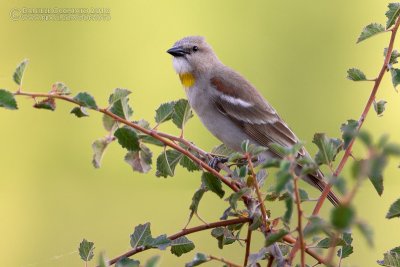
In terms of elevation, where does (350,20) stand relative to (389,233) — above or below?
above

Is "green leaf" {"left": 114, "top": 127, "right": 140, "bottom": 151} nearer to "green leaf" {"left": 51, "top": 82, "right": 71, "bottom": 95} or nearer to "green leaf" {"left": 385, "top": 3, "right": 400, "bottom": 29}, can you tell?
"green leaf" {"left": 51, "top": 82, "right": 71, "bottom": 95}

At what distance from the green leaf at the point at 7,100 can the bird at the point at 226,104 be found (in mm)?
1322

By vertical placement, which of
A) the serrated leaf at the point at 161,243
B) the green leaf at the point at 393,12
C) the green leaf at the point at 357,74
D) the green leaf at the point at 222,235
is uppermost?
the green leaf at the point at 393,12

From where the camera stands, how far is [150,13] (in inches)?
178

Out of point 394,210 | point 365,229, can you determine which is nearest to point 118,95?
point 394,210

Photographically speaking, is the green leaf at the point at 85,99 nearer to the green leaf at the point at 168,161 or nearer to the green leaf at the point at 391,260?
the green leaf at the point at 168,161

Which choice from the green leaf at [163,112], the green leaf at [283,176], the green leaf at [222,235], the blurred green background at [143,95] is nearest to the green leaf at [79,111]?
the green leaf at [163,112]

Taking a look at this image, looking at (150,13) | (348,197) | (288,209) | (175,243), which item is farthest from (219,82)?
(150,13)

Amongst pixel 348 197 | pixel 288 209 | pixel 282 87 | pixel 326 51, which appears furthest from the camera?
pixel 326 51

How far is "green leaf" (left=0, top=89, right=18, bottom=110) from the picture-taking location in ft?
2.71

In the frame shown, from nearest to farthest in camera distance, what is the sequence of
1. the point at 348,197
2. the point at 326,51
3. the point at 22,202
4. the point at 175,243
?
the point at 348,197
the point at 175,243
the point at 22,202
the point at 326,51

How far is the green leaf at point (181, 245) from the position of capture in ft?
3.19

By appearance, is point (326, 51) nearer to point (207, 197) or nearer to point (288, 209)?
point (207, 197)

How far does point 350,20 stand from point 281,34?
1.58 ft
